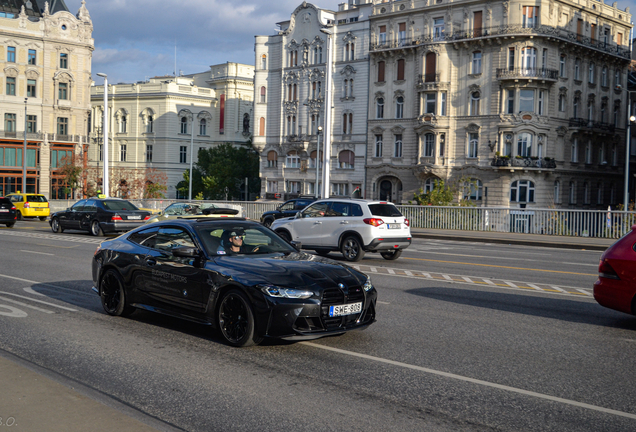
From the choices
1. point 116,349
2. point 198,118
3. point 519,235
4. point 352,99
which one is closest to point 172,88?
point 198,118

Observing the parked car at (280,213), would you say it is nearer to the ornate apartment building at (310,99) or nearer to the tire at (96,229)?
the tire at (96,229)

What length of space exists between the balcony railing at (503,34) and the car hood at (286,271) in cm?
5123

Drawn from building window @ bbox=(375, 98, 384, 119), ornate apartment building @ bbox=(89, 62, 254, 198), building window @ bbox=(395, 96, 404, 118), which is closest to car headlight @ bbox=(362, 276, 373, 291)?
building window @ bbox=(395, 96, 404, 118)

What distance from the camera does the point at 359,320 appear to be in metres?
7.91

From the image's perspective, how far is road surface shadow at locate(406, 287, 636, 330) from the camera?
33.2 ft

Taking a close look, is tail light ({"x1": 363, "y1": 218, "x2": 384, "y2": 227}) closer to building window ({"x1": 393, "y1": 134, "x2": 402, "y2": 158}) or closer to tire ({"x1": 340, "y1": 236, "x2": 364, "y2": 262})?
tire ({"x1": 340, "y1": 236, "x2": 364, "y2": 262})

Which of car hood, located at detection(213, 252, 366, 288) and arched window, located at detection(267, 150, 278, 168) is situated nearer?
car hood, located at detection(213, 252, 366, 288)

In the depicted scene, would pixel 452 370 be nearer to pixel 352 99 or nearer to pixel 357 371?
pixel 357 371

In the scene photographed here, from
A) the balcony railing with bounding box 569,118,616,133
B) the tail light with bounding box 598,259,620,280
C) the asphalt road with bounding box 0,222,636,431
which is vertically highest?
the balcony railing with bounding box 569,118,616,133

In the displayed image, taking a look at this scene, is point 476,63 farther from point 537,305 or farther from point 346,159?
point 537,305

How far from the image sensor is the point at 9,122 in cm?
7300

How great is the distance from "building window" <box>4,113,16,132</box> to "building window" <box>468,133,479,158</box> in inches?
1868

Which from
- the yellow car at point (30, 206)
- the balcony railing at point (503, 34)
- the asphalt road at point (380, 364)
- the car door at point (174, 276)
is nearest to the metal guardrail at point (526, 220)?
the asphalt road at point (380, 364)

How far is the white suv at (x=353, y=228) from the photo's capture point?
60.5 feet
